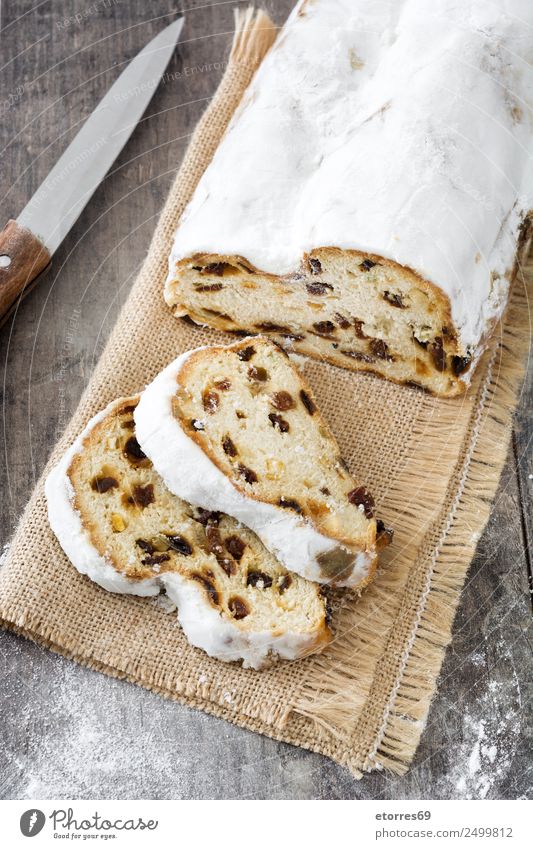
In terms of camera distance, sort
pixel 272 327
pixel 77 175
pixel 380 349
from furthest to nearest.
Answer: pixel 77 175 < pixel 272 327 < pixel 380 349

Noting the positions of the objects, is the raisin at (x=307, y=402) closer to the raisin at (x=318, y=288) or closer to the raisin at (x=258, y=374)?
the raisin at (x=258, y=374)

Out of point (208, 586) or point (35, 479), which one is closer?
point (208, 586)

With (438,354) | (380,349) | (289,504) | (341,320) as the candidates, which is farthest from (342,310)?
(289,504)

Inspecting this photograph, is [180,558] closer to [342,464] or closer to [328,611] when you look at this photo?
[328,611]

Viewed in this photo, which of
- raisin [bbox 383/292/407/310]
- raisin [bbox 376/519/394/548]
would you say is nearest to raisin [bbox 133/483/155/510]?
raisin [bbox 376/519/394/548]

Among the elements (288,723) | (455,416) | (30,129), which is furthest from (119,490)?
A: (30,129)
